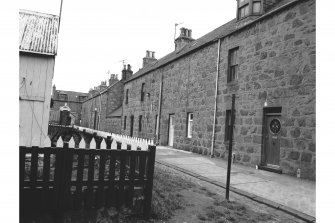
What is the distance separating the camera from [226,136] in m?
12.2

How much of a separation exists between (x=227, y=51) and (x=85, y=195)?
34.7 feet

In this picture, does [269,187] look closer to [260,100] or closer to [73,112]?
[260,100]

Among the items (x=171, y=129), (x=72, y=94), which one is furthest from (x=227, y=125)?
(x=72, y=94)

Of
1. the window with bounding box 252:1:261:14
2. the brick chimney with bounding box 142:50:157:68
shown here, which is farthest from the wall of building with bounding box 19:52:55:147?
the brick chimney with bounding box 142:50:157:68

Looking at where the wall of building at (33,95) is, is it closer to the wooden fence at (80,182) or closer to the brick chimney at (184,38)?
the wooden fence at (80,182)

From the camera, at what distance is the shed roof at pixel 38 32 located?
1079 cm

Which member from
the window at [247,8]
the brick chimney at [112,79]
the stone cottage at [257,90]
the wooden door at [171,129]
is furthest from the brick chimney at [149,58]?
the window at [247,8]

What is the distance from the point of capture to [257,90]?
10477 millimetres

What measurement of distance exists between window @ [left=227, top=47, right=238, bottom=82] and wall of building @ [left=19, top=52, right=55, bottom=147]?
7.95 m

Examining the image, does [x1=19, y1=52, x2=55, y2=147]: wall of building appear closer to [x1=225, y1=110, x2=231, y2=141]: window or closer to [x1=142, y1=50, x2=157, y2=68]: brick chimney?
[x1=225, y1=110, x2=231, y2=141]: window

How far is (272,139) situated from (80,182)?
799 cm

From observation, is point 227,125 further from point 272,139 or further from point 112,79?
point 112,79

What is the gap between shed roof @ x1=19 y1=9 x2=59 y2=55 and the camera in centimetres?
1079

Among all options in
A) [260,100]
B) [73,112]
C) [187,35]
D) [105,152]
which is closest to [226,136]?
[260,100]
